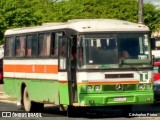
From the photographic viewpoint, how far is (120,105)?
1966 centimetres

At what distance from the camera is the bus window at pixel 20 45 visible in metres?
23.1

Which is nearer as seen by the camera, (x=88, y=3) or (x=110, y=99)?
(x=110, y=99)

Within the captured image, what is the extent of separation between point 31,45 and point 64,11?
45.3m

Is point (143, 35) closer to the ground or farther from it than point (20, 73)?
farther from it

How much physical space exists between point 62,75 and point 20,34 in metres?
A: 4.45

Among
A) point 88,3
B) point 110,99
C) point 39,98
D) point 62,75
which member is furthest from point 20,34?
point 88,3

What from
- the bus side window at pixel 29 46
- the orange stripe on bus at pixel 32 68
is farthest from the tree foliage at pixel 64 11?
the bus side window at pixel 29 46

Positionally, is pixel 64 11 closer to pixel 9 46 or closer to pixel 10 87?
pixel 9 46

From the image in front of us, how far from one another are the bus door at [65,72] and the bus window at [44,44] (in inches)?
38.6

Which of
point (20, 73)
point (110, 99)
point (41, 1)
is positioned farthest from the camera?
point (41, 1)

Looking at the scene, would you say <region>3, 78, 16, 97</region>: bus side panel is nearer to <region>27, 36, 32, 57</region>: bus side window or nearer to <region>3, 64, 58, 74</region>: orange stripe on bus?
<region>3, 64, 58, 74</region>: orange stripe on bus

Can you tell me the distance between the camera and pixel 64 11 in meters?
67.4

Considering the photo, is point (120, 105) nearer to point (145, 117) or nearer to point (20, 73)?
point (145, 117)

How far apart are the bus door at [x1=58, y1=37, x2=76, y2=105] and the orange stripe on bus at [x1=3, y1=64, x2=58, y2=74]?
449 millimetres
